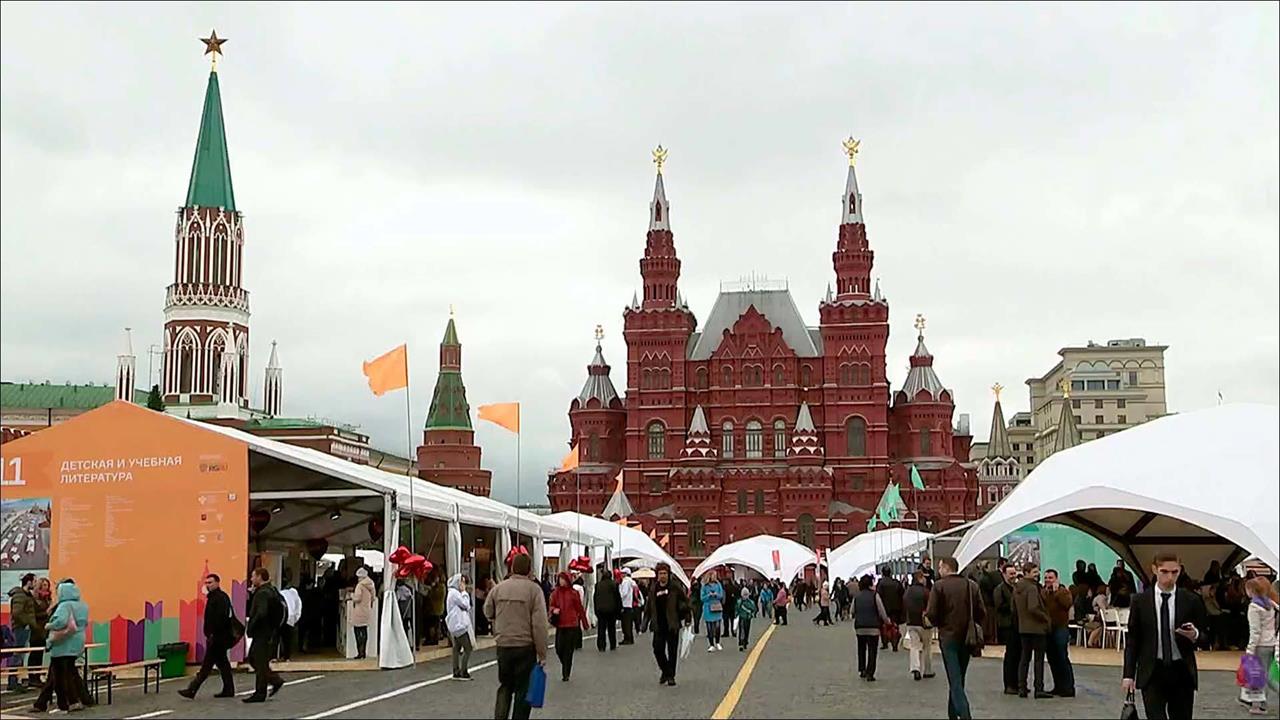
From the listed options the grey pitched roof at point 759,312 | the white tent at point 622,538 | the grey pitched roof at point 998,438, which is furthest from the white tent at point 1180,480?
the grey pitched roof at point 998,438

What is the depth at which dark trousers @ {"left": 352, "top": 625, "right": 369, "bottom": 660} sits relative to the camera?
20.7 m

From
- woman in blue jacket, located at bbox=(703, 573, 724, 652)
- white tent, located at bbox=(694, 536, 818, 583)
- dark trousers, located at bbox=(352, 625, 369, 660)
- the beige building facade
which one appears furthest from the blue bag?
the beige building facade

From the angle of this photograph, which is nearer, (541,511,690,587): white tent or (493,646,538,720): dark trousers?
(493,646,538,720): dark trousers

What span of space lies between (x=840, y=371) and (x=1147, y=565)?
57.2m

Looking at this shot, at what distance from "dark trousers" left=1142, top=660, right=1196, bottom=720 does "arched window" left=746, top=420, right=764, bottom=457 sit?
75518 mm

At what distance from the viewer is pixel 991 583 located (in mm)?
21766

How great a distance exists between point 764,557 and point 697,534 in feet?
85.8

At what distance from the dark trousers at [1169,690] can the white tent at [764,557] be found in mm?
44589

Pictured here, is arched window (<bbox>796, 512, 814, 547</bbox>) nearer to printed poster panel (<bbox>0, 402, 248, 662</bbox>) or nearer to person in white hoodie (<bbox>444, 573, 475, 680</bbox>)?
printed poster panel (<bbox>0, 402, 248, 662</bbox>)

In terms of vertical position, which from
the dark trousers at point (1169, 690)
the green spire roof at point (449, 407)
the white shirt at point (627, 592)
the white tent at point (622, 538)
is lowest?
the white shirt at point (627, 592)

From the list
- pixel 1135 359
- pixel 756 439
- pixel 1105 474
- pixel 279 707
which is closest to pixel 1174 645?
pixel 279 707

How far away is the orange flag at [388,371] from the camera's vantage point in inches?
906

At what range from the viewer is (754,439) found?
281 feet

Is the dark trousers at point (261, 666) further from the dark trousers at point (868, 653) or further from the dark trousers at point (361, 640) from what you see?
the dark trousers at point (868, 653)
